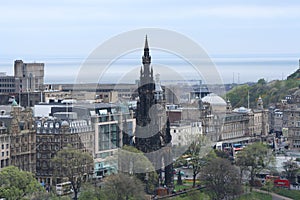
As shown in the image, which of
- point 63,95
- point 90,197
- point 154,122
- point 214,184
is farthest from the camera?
point 63,95

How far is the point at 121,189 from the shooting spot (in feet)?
209

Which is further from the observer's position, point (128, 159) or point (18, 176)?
point (128, 159)

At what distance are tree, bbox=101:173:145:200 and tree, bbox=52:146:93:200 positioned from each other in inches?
247

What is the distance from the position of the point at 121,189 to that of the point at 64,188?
8623mm

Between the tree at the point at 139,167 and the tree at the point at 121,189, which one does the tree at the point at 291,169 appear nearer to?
the tree at the point at 139,167

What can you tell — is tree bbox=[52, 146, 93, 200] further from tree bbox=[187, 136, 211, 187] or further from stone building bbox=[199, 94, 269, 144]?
stone building bbox=[199, 94, 269, 144]

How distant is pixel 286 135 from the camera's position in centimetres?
10512

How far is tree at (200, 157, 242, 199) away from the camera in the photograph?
226ft

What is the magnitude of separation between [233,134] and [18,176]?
45.3 metres

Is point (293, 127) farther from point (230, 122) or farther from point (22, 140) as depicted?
point (22, 140)

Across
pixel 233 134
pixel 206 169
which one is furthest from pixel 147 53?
pixel 233 134

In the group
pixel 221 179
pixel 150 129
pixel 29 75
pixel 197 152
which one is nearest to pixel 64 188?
pixel 150 129

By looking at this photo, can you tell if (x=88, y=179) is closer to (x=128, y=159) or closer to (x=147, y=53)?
(x=128, y=159)

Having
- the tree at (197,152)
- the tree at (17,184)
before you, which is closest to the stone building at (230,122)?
the tree at (197,152)
